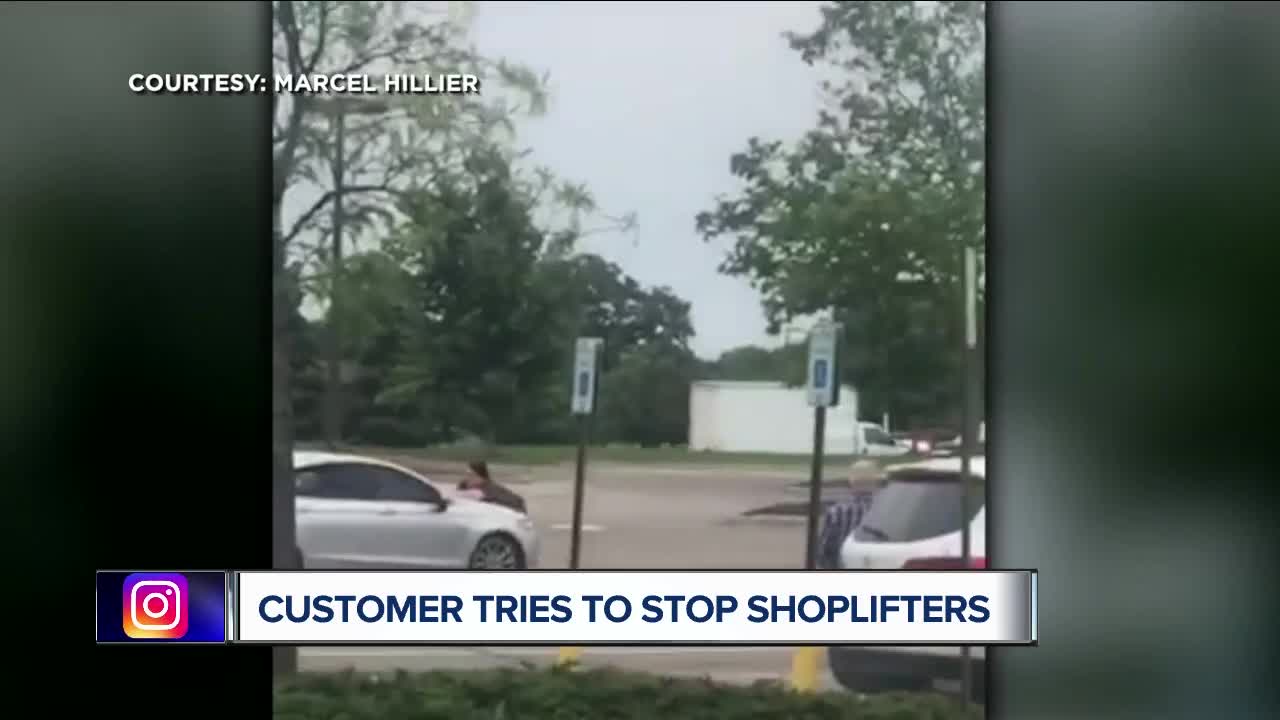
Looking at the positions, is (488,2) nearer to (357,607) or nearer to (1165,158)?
(357,607)

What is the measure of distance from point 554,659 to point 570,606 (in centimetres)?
14

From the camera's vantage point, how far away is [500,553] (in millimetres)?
2598

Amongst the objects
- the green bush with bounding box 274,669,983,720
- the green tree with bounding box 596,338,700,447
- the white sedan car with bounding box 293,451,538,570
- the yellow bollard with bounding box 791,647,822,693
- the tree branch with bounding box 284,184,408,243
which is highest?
the tree branch with bounding box 284,184,408,243

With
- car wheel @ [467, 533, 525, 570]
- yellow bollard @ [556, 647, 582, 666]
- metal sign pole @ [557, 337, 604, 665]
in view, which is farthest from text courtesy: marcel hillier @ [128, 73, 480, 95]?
yellow bollard @ [556, 647, 582, 666]

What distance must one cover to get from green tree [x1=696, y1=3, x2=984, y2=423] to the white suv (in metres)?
0.21

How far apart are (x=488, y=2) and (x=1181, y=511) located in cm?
205

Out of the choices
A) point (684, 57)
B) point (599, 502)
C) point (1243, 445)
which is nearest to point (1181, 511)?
point (1243, 445)

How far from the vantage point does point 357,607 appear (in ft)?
8.54

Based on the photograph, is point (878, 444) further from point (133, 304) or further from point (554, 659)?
point (133, 304)

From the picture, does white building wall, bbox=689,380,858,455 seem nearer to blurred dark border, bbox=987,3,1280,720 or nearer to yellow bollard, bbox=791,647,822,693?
blurred dark border, bbox=987,3,1280,720

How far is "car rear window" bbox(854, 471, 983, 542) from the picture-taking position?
260 centimetres

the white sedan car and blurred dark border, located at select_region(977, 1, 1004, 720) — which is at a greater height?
blurred dark border, located at select_region(977, 1, 1004, 720)

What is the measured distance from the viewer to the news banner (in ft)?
8.50

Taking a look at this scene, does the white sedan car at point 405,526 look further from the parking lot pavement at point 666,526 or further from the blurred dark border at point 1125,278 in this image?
the blurred dark border at point 1125,278
